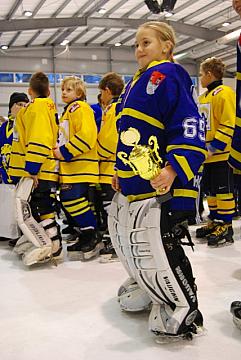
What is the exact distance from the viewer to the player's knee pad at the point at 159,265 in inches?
72.7

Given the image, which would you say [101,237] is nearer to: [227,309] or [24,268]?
[24,268]

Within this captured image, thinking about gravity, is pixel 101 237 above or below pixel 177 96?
below

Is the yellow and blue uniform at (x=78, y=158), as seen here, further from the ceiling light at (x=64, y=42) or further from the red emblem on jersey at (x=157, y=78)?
the ceiling light at (x=64, y=42)

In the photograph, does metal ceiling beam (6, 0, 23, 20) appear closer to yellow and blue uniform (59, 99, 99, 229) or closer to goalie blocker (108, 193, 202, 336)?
yellow and blue uniform (59, 99, 99, 229)

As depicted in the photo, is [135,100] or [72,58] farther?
[72,58]

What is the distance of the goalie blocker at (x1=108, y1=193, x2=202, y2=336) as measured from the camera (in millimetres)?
1850

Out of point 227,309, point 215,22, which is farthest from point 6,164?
point 215,22

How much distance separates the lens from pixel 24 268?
3.19m

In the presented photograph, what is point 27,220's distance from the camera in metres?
3.22

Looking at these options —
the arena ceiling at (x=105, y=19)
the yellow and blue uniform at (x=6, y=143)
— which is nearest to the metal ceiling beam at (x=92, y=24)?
the arena ceiling at (x=105, y=19)

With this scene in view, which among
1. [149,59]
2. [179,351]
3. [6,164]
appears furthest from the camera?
[6,164]

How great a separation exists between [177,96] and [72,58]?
44.3 ft

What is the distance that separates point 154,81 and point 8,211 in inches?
77.2

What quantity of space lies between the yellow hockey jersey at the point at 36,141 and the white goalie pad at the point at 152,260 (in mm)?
1343
